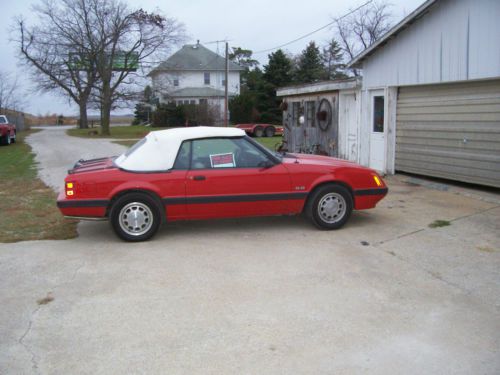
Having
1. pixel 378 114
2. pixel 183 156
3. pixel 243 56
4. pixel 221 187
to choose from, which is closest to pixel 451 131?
pixel 378 114

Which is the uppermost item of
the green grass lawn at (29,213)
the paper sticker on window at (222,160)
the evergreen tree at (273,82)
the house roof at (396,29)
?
the evergreen tree at (273,82)

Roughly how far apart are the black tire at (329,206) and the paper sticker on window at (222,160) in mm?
1203

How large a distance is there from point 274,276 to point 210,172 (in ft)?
6.38

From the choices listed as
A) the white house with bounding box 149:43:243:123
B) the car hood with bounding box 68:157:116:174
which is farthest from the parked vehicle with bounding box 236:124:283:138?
the car hood with bounding box 68:157:116:174

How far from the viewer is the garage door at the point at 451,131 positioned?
9.06 metres

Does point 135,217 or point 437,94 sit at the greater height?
point 437,94

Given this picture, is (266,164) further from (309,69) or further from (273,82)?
(309,69)

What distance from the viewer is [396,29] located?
1098 centimetres

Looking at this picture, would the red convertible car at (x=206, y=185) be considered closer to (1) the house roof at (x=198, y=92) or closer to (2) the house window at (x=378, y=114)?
(2) the house window at (x=378, y=114)

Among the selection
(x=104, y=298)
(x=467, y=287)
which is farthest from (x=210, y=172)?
(x=467, y=287)

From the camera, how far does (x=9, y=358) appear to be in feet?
11.8

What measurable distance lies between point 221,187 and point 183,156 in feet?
2.16

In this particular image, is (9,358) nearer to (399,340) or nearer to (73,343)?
(73,343)

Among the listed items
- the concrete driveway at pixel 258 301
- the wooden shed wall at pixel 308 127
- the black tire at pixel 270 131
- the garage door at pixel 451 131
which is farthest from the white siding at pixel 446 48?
the black tire at pixel 270 131
